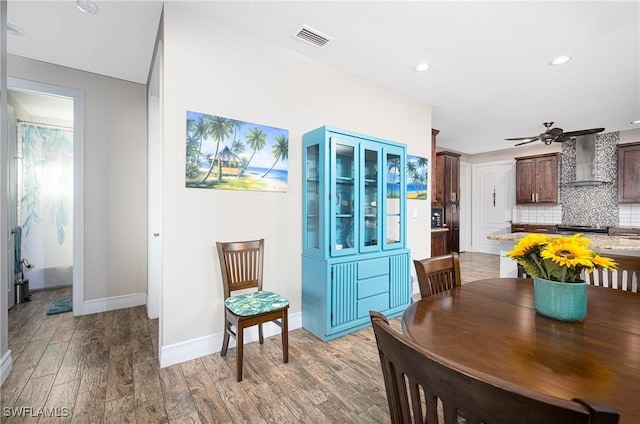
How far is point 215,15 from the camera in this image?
2277 mm

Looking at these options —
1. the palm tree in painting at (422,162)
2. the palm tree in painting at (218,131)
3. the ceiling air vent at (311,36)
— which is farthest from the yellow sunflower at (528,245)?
the palm tree in painting at (422,162)

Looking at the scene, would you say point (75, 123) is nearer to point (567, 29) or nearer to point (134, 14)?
point (134, 14)

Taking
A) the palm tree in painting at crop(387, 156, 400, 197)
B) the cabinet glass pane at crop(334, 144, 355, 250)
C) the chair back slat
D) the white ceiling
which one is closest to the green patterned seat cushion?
the chair back slat

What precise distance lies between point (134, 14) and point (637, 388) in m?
3.44

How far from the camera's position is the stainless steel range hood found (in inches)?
225

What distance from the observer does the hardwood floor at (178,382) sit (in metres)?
1.63

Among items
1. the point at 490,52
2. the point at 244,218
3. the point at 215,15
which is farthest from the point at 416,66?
the point at 244,218

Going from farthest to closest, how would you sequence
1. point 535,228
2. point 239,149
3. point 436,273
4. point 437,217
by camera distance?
point 535,228 → point 437,217 → point 239,149 → point 436,273

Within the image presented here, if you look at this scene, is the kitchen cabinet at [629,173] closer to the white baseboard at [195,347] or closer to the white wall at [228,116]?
the white wall at [228,116]

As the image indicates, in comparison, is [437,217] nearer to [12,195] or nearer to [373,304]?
[373,304]

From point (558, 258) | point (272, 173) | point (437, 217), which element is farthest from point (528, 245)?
point (437, 217)

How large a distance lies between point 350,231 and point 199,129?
64.4 inches

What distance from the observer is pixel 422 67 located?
10.1 feet

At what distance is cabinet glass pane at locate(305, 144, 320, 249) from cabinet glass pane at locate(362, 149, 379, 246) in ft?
1.70
